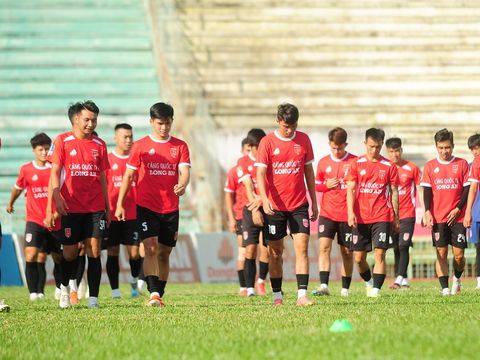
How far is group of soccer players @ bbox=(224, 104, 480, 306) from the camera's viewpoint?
44.1 ft

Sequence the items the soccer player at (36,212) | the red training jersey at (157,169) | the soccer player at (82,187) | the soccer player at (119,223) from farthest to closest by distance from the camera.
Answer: the soccer player at (119,223) < the soccer player at (36,212) < the red training jersey at (157,169) < the soccer player at (82,187)

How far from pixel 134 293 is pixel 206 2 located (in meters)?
20.4

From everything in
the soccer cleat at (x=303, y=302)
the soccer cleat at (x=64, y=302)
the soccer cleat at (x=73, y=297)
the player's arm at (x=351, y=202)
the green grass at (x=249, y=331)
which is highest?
the player's arm at (x=351, y=202)

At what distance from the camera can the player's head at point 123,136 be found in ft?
58.3

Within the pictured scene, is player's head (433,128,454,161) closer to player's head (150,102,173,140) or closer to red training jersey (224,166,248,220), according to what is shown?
red training jersey (224,166,248,220)

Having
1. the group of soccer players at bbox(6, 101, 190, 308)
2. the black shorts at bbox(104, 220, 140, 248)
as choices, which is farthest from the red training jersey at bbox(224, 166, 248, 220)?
the group of soccer players at bbox(6, 101, 190, 308)

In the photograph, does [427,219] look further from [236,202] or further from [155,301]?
[236,202]

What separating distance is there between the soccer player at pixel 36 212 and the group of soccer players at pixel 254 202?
19 mm

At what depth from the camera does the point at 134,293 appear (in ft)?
59.8

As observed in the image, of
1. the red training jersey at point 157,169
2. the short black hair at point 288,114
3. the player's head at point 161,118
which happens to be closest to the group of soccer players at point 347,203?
the short black hair at point 288,114

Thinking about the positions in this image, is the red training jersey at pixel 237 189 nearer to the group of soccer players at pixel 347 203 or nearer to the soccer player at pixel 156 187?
the group of soccer players at pixel 347 203

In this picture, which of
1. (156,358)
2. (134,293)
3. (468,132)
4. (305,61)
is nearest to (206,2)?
(305,61)

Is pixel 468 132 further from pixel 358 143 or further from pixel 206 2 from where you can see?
pixel 206 2

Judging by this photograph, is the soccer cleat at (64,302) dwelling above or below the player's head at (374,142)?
below
